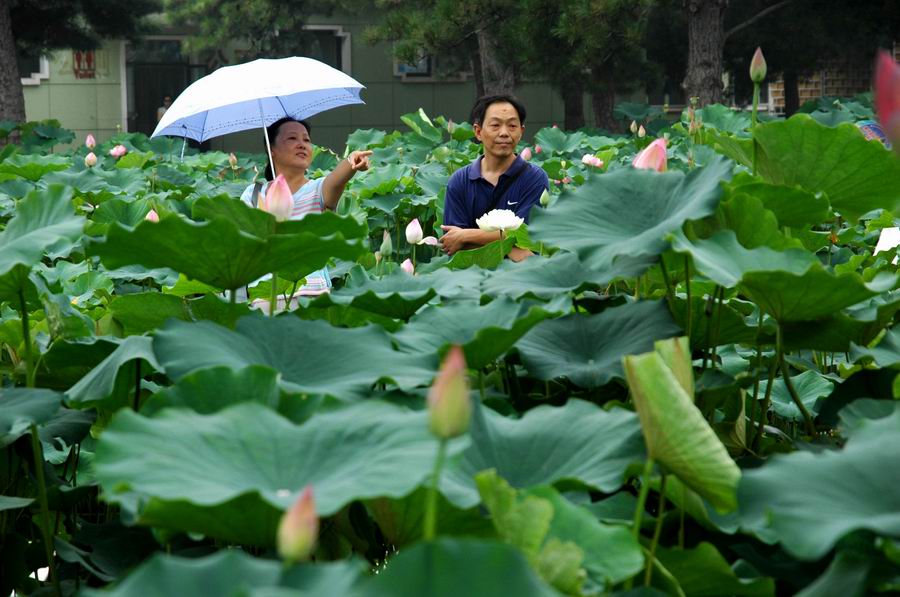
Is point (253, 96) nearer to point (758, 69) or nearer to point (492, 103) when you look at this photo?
point (492, 103)

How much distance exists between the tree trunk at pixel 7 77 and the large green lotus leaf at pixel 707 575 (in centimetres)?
1399

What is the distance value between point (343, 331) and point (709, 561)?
1.48ft

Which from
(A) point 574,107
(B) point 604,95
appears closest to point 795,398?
(B) point 604,95

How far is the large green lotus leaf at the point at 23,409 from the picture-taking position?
1.19m

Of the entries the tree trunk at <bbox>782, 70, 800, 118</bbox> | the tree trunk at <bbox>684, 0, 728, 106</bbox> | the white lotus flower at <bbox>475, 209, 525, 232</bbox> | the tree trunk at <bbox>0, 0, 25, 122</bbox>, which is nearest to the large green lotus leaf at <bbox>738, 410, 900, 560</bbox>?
the white lotus flower at <bbox>475, 209, 525, 232</bbox>

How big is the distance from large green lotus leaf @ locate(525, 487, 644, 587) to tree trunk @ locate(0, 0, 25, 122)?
14.0 meters

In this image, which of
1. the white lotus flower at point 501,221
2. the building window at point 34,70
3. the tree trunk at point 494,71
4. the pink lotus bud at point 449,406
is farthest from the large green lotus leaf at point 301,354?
the building window at point 34,70

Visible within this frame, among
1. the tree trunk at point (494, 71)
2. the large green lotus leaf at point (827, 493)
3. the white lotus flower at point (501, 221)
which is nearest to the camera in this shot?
the large green lotus leaf at point (827, 493)

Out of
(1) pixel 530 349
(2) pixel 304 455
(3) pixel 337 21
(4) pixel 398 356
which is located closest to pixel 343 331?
(4) pixel 398 356

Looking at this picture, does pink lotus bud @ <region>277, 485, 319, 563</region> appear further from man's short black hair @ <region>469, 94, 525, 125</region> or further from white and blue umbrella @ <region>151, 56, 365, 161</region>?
man's short black hair @ <region>469, 94, 525, 125</region>

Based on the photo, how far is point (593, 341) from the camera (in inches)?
51.7

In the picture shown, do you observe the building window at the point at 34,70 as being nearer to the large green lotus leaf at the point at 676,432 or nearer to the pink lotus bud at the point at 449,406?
the large green lotus leaf at the point at 676,432

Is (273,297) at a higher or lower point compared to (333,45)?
lower

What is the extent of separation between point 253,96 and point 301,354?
2.01 metres
